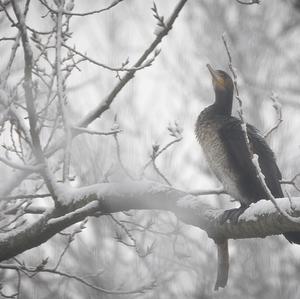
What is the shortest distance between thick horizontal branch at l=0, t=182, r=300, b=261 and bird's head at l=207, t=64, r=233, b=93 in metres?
2.10

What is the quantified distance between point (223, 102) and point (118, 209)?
2.02 m

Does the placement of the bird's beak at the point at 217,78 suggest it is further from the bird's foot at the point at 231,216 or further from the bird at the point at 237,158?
the bird's foot at the point at 231,216

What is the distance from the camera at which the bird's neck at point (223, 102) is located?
5.26m

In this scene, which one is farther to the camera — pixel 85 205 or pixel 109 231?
pixel 109 231

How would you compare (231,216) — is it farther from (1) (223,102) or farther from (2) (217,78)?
(2) (217,78)

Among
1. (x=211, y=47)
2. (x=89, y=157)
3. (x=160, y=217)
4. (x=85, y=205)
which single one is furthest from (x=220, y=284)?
(x=211, y=47)

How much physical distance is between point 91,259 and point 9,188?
7112 millimetres

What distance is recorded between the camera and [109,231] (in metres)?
10.9

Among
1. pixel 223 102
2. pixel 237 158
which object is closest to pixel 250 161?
pixel 237 158

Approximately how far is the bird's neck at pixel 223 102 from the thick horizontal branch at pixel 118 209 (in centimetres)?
178

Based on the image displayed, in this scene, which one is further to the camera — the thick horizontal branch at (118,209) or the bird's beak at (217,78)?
the bird's beak at (217,78)

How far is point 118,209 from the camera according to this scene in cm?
364

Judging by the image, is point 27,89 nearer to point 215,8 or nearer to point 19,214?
point 19,214

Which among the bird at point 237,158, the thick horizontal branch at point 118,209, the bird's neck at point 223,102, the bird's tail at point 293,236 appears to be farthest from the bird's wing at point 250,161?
the thick horizontal branch at point 118,209
